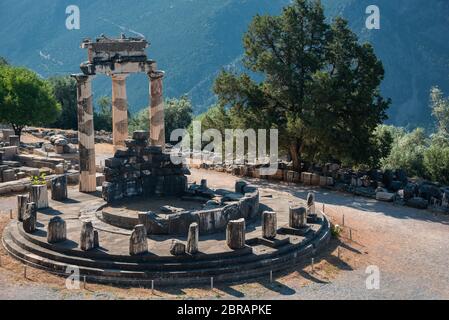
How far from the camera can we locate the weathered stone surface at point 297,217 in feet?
79.3

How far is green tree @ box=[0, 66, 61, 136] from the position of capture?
48.6 metres

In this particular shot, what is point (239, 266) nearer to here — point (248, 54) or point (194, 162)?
point (248, 54)

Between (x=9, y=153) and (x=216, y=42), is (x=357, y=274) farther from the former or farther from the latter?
(x=216, y=42)

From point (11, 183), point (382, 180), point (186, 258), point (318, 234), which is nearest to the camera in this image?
point (186, 258)

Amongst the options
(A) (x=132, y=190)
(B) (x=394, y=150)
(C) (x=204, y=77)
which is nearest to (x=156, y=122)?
(A) (x=132, y=190)

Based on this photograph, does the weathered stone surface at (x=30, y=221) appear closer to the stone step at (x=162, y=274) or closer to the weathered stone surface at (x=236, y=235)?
the stone step at (x=162, y=274)

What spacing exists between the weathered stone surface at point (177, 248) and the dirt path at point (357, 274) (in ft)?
4.91

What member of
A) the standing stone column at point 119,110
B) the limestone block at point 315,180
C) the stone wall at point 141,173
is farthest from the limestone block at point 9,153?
the limestone block at point 315,180

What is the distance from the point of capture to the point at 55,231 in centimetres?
2173

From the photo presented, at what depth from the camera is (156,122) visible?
108 feet

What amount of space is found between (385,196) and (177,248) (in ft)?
50.5

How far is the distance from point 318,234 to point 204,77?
9947cm

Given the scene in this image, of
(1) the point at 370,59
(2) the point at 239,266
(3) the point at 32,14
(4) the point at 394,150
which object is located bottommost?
(2) the point at 239,266

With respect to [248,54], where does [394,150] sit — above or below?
below
